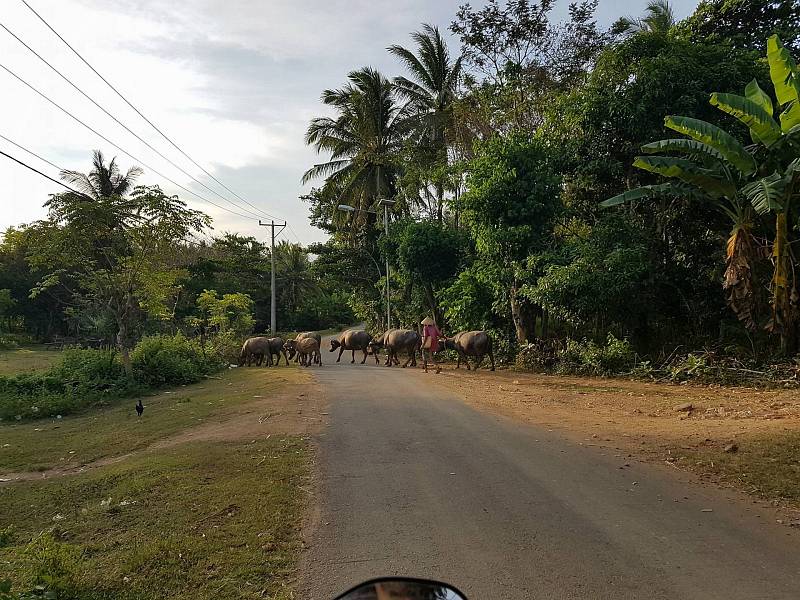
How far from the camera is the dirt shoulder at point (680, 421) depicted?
643 cm

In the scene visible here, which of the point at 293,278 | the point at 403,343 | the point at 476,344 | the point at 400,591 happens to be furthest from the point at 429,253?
the point at 293,278

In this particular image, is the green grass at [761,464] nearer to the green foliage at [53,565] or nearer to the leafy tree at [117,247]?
the green foliage at [53,565]

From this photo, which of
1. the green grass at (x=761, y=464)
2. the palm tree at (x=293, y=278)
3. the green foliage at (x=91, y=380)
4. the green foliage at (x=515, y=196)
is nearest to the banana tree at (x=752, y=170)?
the green foliage at (x=515, y=196)

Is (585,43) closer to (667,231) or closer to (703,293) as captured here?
(667,231)

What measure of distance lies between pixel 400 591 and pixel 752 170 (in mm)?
13418

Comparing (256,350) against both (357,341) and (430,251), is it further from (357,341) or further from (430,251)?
(430,251)

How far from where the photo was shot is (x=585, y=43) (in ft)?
71.4

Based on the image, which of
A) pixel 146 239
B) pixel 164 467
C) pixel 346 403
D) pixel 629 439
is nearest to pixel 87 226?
pixel 146 239

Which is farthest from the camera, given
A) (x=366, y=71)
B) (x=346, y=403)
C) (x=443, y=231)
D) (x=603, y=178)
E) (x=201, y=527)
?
(x=366, y=71)

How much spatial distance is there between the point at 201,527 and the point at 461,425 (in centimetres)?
508

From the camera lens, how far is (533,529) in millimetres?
4926

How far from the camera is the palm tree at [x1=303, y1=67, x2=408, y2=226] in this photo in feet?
105

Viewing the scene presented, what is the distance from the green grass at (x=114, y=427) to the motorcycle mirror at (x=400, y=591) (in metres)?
9.33

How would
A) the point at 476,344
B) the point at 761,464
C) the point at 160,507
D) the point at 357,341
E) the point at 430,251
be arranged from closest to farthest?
the point at 160,507, the point at 761,464, the point at 476,344, the point at 430,251, the point at 357,341
